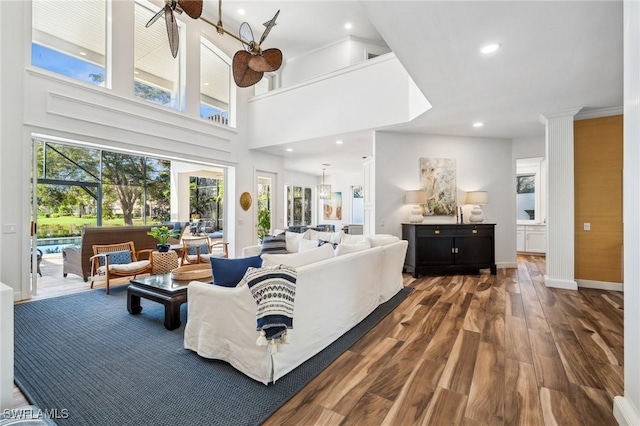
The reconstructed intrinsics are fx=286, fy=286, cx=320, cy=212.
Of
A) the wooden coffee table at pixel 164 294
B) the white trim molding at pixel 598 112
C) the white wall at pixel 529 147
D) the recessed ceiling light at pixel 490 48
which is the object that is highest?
the recessed ceiling light at pixel 490 48

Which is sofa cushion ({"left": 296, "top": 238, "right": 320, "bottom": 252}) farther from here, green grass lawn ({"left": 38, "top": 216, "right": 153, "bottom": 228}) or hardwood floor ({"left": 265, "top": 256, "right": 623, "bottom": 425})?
green grass lawn ({"left": 38, "top": 216, "right": 153, "bottom": 228})

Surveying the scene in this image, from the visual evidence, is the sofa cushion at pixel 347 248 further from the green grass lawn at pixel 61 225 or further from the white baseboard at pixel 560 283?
the green grass lawn at pixel 61 225

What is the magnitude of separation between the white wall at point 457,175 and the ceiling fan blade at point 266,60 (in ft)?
10.4

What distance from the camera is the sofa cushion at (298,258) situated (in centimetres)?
220

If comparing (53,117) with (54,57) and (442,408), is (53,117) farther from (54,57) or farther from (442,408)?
(442,408)

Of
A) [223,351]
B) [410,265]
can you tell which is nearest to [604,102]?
[410,265]

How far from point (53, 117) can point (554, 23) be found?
5.97 metres

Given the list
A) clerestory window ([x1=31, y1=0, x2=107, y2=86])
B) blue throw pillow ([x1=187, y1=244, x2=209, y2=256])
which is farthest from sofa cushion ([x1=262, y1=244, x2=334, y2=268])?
clerestory window ([x1=31, y1=0, x2=107, y2=86])

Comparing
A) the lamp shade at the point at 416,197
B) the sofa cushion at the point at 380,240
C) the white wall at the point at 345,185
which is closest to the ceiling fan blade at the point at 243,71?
the sofa cushion at the point at 380,240

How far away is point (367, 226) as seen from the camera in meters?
6.13

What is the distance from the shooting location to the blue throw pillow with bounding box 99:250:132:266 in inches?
180

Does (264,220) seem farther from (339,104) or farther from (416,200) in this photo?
(416,200)

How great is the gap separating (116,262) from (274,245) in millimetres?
2591

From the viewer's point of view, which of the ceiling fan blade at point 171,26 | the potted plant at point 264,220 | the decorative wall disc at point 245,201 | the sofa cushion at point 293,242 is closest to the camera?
the ceiling fan blade at point 171,26
